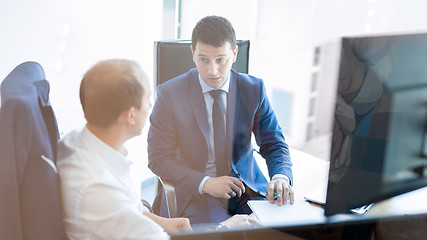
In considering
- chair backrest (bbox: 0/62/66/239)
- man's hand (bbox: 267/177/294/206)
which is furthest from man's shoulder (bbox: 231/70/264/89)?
chair backrest (bbox: 0/62/66/239)

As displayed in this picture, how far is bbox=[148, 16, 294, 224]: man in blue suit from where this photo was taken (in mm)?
1455

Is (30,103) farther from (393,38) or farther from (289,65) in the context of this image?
(289,65)

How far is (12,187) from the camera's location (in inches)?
28.1

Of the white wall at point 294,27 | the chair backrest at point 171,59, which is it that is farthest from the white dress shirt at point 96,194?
the white wall at point 294,27

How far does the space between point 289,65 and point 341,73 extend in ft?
8.33

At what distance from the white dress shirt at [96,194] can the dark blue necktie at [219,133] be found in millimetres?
738

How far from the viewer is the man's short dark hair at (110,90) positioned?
32.4 inches

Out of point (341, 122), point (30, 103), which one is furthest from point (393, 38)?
point (30, 103)

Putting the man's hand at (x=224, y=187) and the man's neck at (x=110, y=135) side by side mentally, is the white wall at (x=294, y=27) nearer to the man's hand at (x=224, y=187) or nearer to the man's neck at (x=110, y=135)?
the man's hand at (x=224, y=187)

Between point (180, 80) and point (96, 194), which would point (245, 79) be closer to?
point (180, 80)

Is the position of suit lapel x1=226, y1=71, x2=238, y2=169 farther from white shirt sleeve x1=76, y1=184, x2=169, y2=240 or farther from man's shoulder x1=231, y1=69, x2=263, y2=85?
white shirt sleeve x1=76, y1=184, x2=169, y2=240

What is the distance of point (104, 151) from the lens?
0.84m

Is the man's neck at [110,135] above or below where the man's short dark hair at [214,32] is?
below

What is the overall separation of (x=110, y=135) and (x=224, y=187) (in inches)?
24.4
